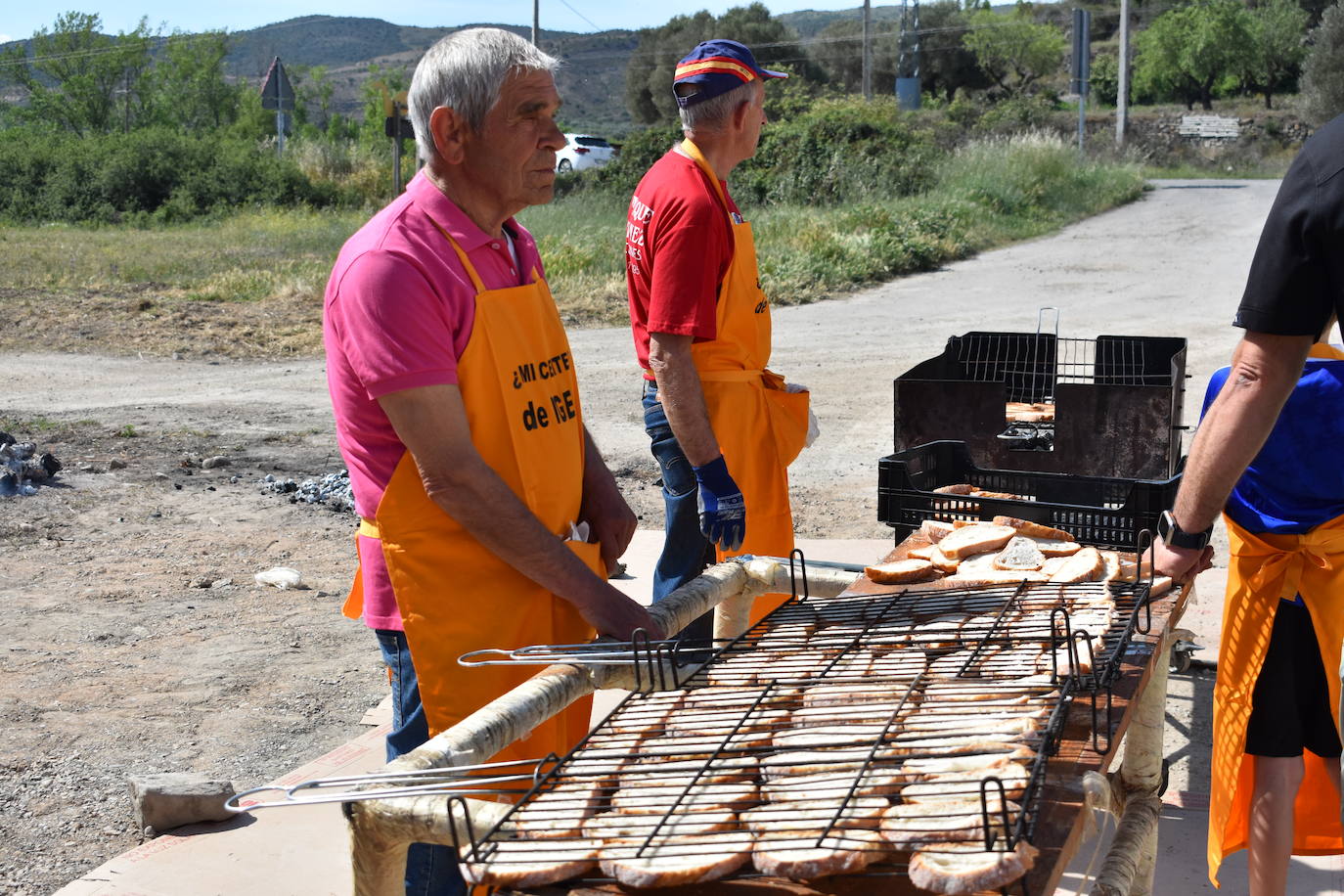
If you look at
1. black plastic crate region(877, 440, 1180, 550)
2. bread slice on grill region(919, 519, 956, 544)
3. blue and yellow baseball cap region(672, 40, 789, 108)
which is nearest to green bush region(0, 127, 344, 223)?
blue and yellow baseball cap region(672, 40, 789, 108)

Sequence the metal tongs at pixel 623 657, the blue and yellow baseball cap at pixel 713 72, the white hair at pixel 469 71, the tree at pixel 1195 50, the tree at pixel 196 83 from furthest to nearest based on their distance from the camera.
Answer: the tree at pixel 1195 50
the tree at pixel 196 83
the blue and yellow baseball cap at pixel 713 72
the white hair at pixel 469 71
the metal tongs at pixel 623 657

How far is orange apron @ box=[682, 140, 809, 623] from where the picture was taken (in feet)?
12.5

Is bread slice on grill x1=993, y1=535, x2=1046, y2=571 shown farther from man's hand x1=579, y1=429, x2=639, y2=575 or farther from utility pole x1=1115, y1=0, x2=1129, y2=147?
utility pole x1=1115, y1=0, x2=1129, y2=147

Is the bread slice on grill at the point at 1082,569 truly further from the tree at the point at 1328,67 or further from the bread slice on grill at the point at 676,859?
the tree at the point at 1328,67

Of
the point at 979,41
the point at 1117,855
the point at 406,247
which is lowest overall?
the point at 1117,855

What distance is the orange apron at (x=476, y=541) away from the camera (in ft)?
7.35

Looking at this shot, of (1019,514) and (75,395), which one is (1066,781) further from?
(75,395)

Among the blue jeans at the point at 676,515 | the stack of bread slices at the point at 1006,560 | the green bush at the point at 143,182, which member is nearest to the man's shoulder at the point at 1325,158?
the stack of bread slices at the point at 1006,560

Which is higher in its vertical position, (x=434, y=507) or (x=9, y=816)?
(x=434, y=507)

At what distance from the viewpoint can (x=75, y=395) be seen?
35.4 feet

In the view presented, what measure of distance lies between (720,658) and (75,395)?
33.0 feet

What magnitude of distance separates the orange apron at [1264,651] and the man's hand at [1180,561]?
0.07m

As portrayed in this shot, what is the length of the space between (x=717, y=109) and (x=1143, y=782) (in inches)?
88.1

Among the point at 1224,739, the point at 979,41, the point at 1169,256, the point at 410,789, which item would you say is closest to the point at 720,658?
the point at 410,789
